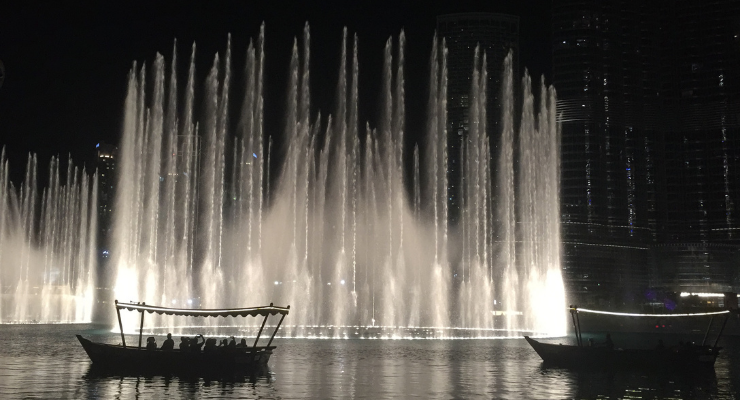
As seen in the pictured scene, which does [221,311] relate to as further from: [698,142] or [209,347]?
[698,142]

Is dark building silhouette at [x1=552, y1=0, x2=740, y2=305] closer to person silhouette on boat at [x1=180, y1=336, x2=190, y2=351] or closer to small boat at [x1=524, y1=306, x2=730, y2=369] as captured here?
small boat at [x1=524, y1=306, x2=730, y2=369]

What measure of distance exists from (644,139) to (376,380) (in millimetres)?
150576

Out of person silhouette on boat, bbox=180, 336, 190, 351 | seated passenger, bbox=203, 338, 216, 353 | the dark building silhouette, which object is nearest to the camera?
seated passenger, bbox=203, 338, 216, 353

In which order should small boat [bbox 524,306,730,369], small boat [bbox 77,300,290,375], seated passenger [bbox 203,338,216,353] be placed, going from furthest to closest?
1. small boat [bbox 524,306,730,369]
2. seated passenger [bbox 203,338,216,353]
3. small boat [bbox 77,300,290,375]

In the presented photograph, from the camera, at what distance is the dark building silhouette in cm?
15450

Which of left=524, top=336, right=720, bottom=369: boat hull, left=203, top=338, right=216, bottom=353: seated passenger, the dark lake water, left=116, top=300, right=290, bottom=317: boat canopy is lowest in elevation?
the dark lake water

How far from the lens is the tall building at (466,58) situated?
190000mm

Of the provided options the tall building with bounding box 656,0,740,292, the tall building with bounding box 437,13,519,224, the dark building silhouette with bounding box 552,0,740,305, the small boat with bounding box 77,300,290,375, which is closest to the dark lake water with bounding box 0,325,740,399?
the small boat with bounding box 77,300,290,375

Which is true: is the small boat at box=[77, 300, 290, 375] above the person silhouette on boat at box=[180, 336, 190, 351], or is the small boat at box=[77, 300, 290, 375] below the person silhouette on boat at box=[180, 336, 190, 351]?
below

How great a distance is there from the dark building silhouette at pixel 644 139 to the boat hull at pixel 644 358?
11269 cm

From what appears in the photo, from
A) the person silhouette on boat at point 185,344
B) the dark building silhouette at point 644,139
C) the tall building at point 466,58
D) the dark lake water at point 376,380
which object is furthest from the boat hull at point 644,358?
the tall building at point 466,58

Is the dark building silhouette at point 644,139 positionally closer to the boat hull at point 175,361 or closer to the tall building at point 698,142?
the tall building at point 698,142

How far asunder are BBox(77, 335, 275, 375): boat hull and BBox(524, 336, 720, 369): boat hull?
13763mm

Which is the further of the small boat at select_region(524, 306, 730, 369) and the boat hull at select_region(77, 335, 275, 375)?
the small boat at select_region(524, 306, 730, 369)
